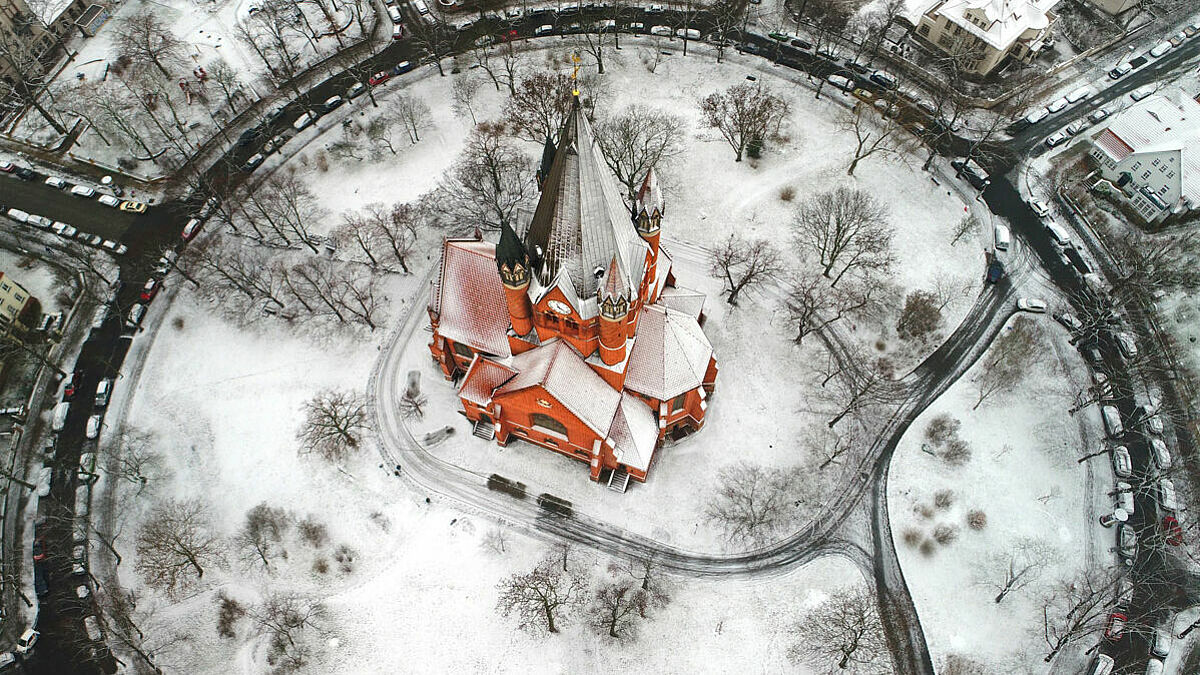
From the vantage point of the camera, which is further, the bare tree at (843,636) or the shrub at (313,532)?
the shrub at (313,532)

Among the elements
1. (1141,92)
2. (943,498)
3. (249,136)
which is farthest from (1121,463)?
(249,136)

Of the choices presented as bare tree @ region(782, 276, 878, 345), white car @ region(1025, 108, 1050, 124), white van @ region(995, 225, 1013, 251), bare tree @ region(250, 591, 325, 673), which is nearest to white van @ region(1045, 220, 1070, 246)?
white van @ region(995, 225, 1013, 251)

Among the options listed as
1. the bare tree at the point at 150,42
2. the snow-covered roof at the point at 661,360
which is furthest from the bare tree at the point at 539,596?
the bare tree at the point at 150,42

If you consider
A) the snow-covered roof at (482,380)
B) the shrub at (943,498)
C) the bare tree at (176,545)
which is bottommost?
the bare tree at (176,545)

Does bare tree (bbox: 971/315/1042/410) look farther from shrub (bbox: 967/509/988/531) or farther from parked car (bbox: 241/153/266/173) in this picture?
parked car (bbox: 241/153/266/173)

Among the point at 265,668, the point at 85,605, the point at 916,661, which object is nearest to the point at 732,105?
the point at 916,661

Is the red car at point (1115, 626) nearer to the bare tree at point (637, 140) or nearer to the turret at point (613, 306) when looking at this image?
the turret at point (613, 306)

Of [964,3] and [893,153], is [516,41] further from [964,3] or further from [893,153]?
[964,3]

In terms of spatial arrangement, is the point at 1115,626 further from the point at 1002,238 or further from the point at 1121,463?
the point at 1002,238
